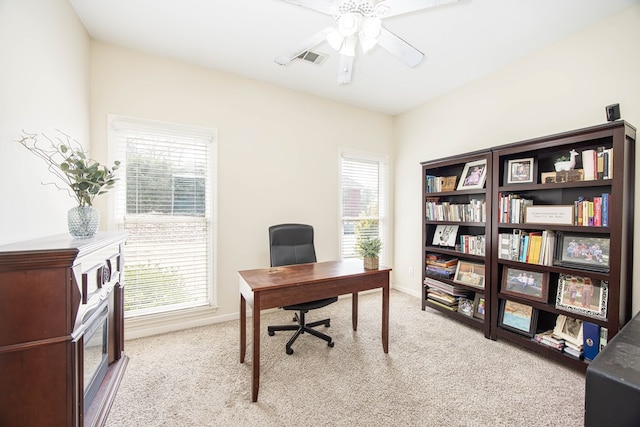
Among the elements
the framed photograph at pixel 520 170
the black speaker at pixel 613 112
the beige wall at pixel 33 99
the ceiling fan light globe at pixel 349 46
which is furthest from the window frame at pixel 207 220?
the black speaker at pixel 613 112

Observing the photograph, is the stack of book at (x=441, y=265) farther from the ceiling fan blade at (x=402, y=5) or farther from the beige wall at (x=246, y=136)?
the ceiling fan blade at (x=402, y=5)

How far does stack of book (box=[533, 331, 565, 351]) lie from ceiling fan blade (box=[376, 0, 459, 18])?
2612mm

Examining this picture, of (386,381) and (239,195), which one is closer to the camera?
(386,381)

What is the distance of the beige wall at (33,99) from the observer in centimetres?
128

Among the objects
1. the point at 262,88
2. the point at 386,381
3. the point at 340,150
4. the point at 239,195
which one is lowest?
the point at 386,381

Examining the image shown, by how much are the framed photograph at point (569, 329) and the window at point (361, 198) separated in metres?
2.10

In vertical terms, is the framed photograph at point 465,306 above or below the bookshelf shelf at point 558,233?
below

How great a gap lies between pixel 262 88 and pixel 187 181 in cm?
141

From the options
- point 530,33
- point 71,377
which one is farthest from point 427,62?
point 71,377

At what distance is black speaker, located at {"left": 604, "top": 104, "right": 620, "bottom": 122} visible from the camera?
1933mm

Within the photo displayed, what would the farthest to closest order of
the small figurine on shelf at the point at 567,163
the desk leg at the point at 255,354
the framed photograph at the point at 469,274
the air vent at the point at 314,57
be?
the framed photograph at the point at 469,274
the air vent at the point at 314,57
the small figurine on shelf at the point at 567,163
the desk leg at the point at 255,354

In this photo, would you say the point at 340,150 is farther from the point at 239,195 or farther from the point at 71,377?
the point at 71,377

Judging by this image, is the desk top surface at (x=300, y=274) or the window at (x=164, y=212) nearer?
the desk top surface at (x=300, y=274)

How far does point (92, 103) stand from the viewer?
91.4 inches
